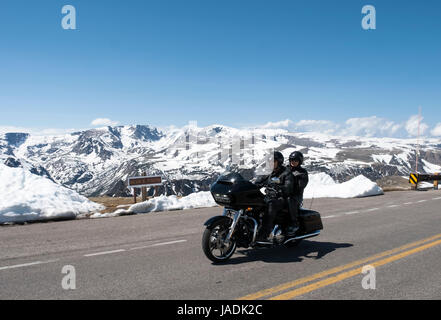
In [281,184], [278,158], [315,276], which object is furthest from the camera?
[278,158]

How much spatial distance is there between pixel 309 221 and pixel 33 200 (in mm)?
8966

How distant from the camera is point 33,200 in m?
11.4

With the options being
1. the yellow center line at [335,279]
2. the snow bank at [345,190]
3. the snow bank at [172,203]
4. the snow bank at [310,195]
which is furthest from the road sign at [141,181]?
the yellow center line at [335,279]

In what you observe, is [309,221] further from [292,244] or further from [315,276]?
[315,276]

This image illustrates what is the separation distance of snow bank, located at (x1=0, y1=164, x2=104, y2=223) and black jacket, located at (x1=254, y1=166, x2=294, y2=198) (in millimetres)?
7404

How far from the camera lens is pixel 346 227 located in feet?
32.7

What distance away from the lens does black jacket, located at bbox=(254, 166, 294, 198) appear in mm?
6754

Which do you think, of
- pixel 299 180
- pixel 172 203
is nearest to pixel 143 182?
pixel 172 203

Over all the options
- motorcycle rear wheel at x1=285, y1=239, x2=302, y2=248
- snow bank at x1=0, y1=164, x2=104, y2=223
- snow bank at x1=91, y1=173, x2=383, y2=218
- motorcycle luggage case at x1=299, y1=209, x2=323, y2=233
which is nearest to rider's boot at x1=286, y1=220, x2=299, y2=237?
motorcycle luggage case at x1=299, y1=209, x2=323, y2=233

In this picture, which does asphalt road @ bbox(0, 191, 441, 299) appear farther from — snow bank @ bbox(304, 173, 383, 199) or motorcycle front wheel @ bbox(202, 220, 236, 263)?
snow bank @ bbox(304, 173, 383, 199)

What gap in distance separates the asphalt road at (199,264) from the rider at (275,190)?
1.99 feet

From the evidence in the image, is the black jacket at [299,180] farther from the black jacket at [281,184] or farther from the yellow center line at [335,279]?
the yellow center line at [335,279]

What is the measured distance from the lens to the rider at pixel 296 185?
7.05 metres
